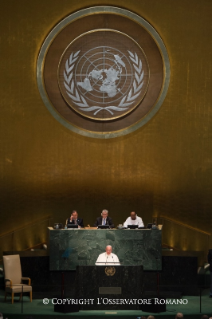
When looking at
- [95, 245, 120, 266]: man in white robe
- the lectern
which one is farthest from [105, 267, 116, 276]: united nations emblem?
[95, 245, 120, 266]: man in white robe

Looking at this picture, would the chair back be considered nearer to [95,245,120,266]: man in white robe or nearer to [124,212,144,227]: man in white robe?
[95,245,120,266]: man in white robe

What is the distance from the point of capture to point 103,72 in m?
13.2

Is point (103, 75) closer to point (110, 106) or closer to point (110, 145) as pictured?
point (110, 106)

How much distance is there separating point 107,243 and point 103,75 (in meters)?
3.64

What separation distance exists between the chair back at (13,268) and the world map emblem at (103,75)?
354 cm

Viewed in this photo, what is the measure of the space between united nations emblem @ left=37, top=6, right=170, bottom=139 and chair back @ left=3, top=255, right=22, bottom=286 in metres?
3.22

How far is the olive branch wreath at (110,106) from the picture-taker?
13.2 metres

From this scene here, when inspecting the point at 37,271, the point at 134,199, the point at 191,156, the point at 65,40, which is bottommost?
the point at 37,271

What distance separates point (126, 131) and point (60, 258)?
317 cm

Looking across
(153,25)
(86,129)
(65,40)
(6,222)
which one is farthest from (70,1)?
(6,222)

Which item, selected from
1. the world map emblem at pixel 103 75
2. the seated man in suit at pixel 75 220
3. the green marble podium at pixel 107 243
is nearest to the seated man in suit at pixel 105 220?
the seated man in suit at pixel 75 220

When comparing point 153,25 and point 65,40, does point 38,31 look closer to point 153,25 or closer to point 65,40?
point 65,40

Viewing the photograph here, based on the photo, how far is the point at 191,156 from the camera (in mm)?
13156

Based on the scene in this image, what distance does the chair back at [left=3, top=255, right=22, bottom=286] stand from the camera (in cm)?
1098
